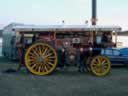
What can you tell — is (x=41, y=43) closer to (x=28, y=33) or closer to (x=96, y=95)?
(x=28, y=33)

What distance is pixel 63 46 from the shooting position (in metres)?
19.0

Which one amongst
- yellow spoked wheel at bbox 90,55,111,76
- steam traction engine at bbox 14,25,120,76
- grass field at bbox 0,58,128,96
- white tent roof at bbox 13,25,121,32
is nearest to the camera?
grass field at bbox 0,58,128,96

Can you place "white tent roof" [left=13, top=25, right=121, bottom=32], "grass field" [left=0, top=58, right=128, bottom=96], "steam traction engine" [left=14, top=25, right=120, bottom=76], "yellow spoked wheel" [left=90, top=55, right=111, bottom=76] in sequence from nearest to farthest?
"grass field" [left=0, top=58, right=128, bottom=96], "yellow spoked wheel" [left=90, top=55, right=111, bottom=76], "steam traction engine" [left=14, top=25, right=120, bottom=76], "white tent roof" [left=13, top=25, right=121, bottom=32]

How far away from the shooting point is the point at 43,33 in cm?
1925

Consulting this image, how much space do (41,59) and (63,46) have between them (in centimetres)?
100

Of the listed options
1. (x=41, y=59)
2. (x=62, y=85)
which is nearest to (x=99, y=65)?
(x=41, y=59)

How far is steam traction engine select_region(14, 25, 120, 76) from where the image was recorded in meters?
18.8

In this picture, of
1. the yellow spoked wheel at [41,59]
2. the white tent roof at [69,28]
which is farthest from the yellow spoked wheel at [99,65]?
the yellow spoked wheel at [41,59]

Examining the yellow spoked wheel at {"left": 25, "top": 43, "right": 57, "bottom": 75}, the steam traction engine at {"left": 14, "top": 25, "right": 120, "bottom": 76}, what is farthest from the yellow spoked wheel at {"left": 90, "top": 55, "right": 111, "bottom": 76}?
the yellow spoked wheel at {"left": 25, "top": 43, "right": 57, "bottom": 75}

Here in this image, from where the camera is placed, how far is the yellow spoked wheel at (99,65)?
18.7 m

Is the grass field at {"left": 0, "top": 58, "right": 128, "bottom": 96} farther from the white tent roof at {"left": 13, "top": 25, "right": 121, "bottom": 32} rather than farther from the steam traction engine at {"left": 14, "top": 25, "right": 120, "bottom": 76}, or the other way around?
the white tent roof at {"left": 13, "top": 25, "right": 121, "bottom": 32}

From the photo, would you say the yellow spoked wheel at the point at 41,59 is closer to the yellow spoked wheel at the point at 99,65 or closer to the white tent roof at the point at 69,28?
the white tent roof at the point at 69,28

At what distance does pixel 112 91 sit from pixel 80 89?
1.01 m

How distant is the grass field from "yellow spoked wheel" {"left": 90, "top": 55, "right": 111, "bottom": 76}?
0.91ft
